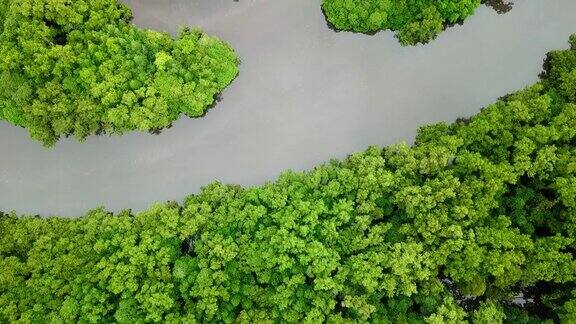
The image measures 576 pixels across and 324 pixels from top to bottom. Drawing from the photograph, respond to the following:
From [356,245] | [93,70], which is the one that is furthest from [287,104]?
[93,70]

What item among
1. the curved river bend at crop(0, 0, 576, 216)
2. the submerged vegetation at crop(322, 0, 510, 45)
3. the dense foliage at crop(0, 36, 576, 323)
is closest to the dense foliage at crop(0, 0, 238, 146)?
the curved river bend at crop(0, 0, 576, 216)

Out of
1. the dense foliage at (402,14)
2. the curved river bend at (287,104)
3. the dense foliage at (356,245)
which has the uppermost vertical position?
the dense foliage at (402,14)

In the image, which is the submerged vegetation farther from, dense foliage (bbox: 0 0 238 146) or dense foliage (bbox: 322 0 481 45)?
→ dense foliage (bbox: 0 0 238 146)

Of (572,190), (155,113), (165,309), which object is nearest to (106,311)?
(165,309)

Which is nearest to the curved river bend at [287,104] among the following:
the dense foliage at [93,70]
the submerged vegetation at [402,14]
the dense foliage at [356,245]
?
the submerged vegetation at [402,14]

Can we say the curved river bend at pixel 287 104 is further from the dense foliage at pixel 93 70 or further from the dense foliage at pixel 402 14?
the dense foliage at pixel 93 70

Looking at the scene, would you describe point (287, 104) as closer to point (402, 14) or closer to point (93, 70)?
point (402, 14)
